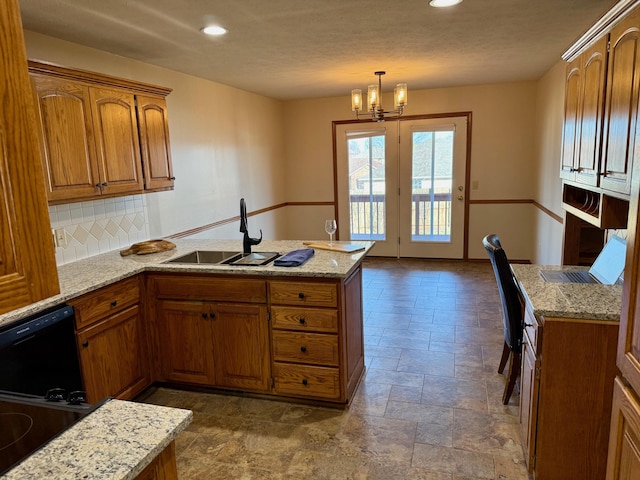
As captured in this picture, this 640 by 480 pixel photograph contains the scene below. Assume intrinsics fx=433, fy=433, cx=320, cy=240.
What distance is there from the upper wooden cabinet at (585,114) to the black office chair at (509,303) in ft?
1.90

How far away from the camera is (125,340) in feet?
8.86

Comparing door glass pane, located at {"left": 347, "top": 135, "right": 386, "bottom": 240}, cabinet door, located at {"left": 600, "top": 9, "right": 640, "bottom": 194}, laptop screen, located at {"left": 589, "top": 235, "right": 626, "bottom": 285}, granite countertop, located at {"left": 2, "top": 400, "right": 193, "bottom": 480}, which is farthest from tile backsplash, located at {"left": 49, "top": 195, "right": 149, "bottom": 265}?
door glass pane, located at {"left": 347, "top": 135, "right": 386, "bottom": 240}

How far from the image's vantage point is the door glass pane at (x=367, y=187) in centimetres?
636

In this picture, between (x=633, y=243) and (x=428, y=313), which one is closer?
(x=633, y=243)

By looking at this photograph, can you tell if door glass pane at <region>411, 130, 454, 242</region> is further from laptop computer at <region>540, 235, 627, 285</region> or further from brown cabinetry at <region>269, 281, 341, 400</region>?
brown cabinetry at <region>269, 281, 341, 400</region>

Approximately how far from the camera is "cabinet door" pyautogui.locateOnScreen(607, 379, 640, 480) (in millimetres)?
1081

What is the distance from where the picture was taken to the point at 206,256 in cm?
331

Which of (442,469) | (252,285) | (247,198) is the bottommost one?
(442,469)

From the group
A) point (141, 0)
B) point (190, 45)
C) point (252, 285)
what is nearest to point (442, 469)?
point (252, 285)

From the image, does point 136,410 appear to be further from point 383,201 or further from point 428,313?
point 383,201

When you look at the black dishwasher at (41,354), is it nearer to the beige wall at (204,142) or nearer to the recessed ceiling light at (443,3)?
the beige wall at (204,142)

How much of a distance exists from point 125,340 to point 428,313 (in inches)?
109

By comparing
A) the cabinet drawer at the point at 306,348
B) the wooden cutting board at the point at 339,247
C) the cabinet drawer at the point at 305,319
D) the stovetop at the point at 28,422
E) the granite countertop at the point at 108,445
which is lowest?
the cabinet drawer at the point at 306,348

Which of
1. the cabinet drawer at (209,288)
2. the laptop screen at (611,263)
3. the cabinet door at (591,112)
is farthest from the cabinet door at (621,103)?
the cabinet drawer at (209,288)
